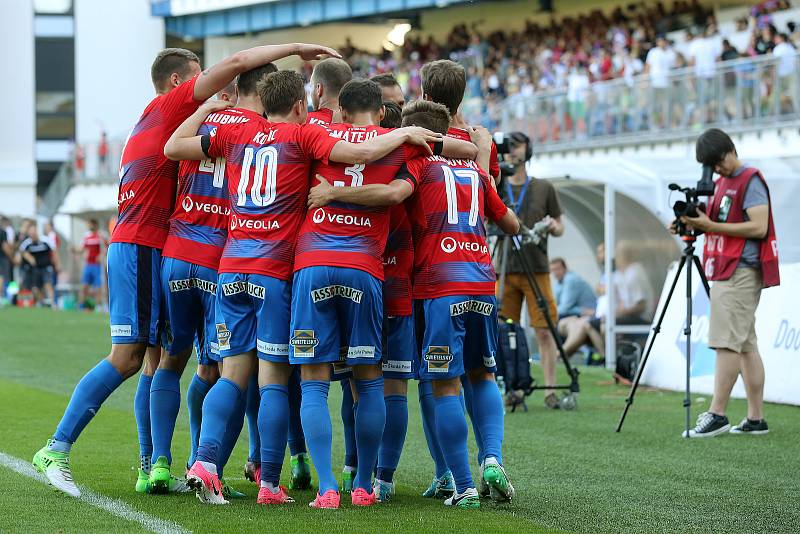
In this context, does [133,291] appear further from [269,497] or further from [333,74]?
[333,74]

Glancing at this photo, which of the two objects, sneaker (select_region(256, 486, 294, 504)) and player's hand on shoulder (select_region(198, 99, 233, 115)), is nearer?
sneaker (select_region(256, 486, 294, 504))

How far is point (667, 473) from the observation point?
7.99m

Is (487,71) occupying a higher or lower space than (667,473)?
higher

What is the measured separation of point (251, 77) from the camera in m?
6.88

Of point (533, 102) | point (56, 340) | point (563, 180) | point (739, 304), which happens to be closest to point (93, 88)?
point (533, 102)

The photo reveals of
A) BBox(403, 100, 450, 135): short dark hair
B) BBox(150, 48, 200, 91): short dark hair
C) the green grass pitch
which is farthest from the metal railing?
BBox(150, 48, 200, 91): short dark hair

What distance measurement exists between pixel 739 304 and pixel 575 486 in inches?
108

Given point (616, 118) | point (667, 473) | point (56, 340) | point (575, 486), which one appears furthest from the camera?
point (616, 118)

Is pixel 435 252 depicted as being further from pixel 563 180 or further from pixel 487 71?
pixel 487 71

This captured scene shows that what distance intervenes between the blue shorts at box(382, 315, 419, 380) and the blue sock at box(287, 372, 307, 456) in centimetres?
80

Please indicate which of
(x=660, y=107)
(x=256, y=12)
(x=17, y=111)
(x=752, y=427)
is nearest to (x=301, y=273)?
(x=752, y=427)

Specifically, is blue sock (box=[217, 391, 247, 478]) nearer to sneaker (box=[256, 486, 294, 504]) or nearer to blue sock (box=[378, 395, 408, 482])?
sneaker (box=[256, 486, 294, 504])

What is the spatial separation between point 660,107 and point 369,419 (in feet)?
52.5

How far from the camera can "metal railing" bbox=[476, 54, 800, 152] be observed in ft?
63.1
